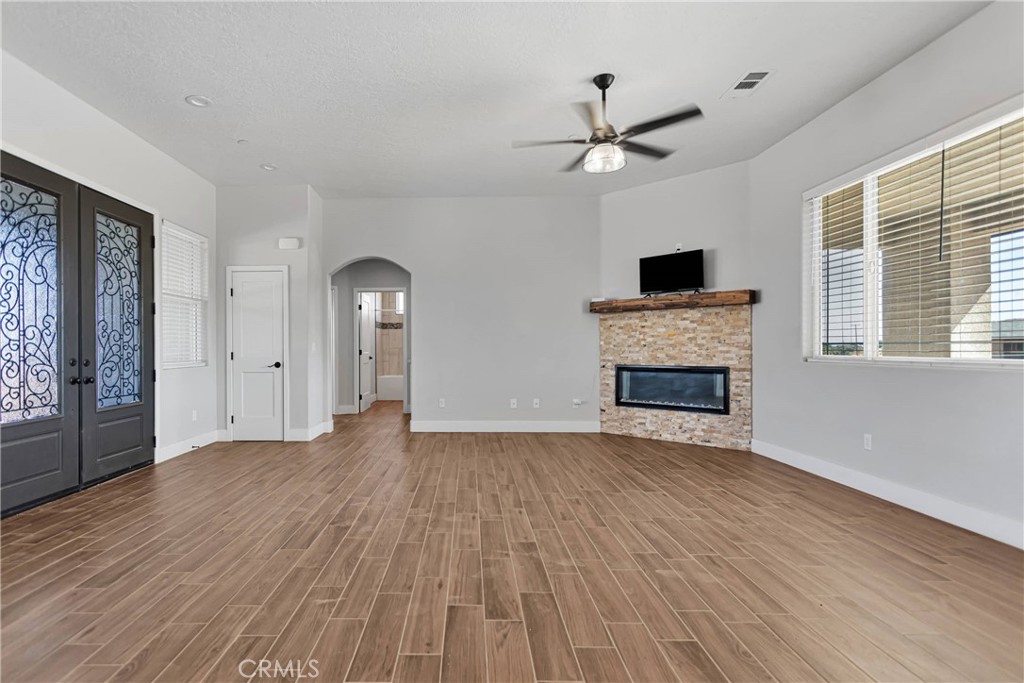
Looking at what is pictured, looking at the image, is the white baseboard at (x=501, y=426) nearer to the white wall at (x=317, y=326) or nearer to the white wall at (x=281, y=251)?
the white wall at (x=317, y=326)

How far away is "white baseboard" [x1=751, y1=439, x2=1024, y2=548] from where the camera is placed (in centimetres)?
266

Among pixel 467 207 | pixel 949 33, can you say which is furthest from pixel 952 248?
pixel 467 207

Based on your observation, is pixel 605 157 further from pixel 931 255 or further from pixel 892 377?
pixel 892 377

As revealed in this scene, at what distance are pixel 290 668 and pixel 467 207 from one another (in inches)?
217

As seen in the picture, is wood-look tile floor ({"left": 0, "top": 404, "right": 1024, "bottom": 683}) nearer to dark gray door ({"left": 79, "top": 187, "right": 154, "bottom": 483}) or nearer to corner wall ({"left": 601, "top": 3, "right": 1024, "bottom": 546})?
corner wall ({"left": 601, "top": 3, "right": 1024, "bottom": 546})

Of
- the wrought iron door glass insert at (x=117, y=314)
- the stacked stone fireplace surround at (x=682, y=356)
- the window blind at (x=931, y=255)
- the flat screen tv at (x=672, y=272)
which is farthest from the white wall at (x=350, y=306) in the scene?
the window blind at (x=931, y=255)

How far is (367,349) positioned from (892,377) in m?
8.01

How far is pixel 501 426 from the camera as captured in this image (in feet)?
20.3

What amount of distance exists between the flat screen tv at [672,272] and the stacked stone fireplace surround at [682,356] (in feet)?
0.92

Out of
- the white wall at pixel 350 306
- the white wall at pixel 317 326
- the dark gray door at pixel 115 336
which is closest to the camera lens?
the dark gray door at pixel 115 336

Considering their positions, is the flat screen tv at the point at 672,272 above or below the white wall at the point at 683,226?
below

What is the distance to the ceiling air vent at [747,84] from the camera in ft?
11.2

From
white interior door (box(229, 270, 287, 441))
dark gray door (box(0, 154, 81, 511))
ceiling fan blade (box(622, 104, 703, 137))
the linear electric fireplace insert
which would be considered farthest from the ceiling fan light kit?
white interior door (box(229, 270, 287, 441))

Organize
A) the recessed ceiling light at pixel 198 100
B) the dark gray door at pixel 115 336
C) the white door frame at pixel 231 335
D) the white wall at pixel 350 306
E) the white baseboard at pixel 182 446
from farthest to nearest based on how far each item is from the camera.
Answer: the white wall at pixel 350 306
the white door frame at pixel 231 335
the white baseboard at pixel 182 446
the dark gray door at pixel 115 336
the recessed ceiling light at pixel 198 100
